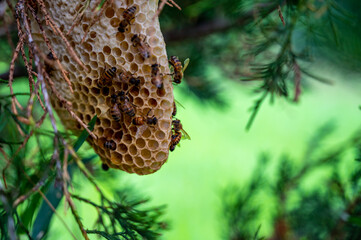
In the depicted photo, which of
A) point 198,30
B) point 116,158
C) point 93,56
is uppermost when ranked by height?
point 198,30

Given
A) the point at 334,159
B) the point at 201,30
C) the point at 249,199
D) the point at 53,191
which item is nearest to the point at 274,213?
the point at 249,199

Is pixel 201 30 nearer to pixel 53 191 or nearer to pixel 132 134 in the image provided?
pixel 132 134

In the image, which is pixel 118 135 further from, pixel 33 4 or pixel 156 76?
pixel 33 4

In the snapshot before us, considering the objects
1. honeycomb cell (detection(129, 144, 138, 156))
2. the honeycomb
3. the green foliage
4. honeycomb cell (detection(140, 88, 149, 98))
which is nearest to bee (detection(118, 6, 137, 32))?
the honeycomb

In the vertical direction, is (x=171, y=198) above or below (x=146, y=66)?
above

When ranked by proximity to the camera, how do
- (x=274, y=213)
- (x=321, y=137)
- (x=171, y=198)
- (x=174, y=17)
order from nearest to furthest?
(x=174, y=17)
(x=274, y=213)
(x=321, y=137)
(x=171, y=198)

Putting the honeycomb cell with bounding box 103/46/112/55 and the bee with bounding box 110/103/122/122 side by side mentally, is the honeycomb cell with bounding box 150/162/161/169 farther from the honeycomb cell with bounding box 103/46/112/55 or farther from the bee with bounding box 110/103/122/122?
the honeycomb cell with bounding box 103/46/112/55

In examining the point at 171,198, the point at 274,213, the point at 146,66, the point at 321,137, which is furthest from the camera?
the point at 171,198

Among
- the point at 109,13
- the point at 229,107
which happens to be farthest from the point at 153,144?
the point at 229,107

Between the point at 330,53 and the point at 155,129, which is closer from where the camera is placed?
the point at 155,129
